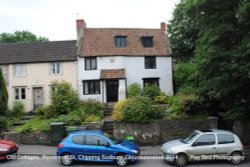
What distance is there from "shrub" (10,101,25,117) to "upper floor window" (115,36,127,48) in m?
11.0

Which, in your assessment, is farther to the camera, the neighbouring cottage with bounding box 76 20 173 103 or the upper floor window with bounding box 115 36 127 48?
the upper floor window with bounding box 115 36 127 48

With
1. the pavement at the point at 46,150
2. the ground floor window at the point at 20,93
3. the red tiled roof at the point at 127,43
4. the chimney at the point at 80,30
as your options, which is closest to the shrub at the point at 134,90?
the red tiled roof at the point at 127,43

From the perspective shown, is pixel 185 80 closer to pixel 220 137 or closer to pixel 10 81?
pixel 220 137

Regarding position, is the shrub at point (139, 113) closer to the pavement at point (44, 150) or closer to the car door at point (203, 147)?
the pavement at point (44, 150)

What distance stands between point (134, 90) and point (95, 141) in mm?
14256

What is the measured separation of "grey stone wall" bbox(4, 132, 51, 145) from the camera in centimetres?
2016

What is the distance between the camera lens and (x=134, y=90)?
2894cm

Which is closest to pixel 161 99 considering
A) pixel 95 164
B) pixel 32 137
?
pixel 32 137

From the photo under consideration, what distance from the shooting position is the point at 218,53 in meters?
16.9

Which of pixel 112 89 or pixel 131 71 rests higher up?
pixel 131 71

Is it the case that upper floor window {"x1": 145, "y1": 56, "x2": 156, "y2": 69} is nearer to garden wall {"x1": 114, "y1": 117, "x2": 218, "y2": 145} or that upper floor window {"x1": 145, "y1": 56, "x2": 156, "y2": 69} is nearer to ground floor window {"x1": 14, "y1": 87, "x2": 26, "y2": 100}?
garden wall {"x1": 114, "y1": 117, "x2": 218, "y2": 145}

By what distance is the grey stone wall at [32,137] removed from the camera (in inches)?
794

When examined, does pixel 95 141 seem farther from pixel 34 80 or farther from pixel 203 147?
pixel 34 80

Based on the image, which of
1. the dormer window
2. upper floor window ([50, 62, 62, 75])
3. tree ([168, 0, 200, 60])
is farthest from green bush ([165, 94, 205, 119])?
tree ([168, 0, 200, 60])
